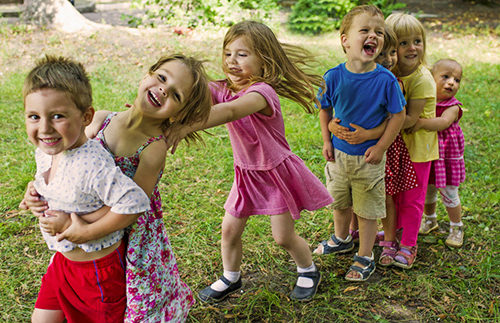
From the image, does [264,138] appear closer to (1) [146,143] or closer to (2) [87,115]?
(1) [146,143]

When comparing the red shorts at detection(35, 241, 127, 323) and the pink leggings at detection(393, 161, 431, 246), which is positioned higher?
the red shorts at detection(35, 241, 127, 323)

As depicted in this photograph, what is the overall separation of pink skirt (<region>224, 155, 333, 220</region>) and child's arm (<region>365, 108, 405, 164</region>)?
371mm

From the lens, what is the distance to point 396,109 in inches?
100.0

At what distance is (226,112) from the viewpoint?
2084 mm

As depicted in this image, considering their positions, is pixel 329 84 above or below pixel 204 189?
above

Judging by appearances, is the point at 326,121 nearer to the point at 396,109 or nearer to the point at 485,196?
the point at 396,109

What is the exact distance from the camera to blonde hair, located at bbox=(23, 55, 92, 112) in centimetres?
161

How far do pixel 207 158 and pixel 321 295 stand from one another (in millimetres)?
2117

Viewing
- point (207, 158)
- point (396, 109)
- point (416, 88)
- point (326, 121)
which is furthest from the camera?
point (207, 158)

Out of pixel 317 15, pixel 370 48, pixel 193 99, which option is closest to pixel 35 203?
pixel 193 99

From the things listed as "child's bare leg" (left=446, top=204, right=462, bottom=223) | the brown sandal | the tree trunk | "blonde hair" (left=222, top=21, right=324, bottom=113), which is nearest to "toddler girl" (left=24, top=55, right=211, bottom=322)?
Result: "blonde hair" (left=222, top=21, right=324, bottom=113)

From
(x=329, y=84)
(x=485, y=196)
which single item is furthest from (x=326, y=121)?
(x=485, y=196)

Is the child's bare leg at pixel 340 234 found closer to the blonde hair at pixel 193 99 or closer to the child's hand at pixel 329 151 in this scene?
the child's hand at pixel 329 151

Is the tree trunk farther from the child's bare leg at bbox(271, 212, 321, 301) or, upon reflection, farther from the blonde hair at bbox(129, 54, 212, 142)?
the blonde hair at bbox(129, 54, 212, 142)
